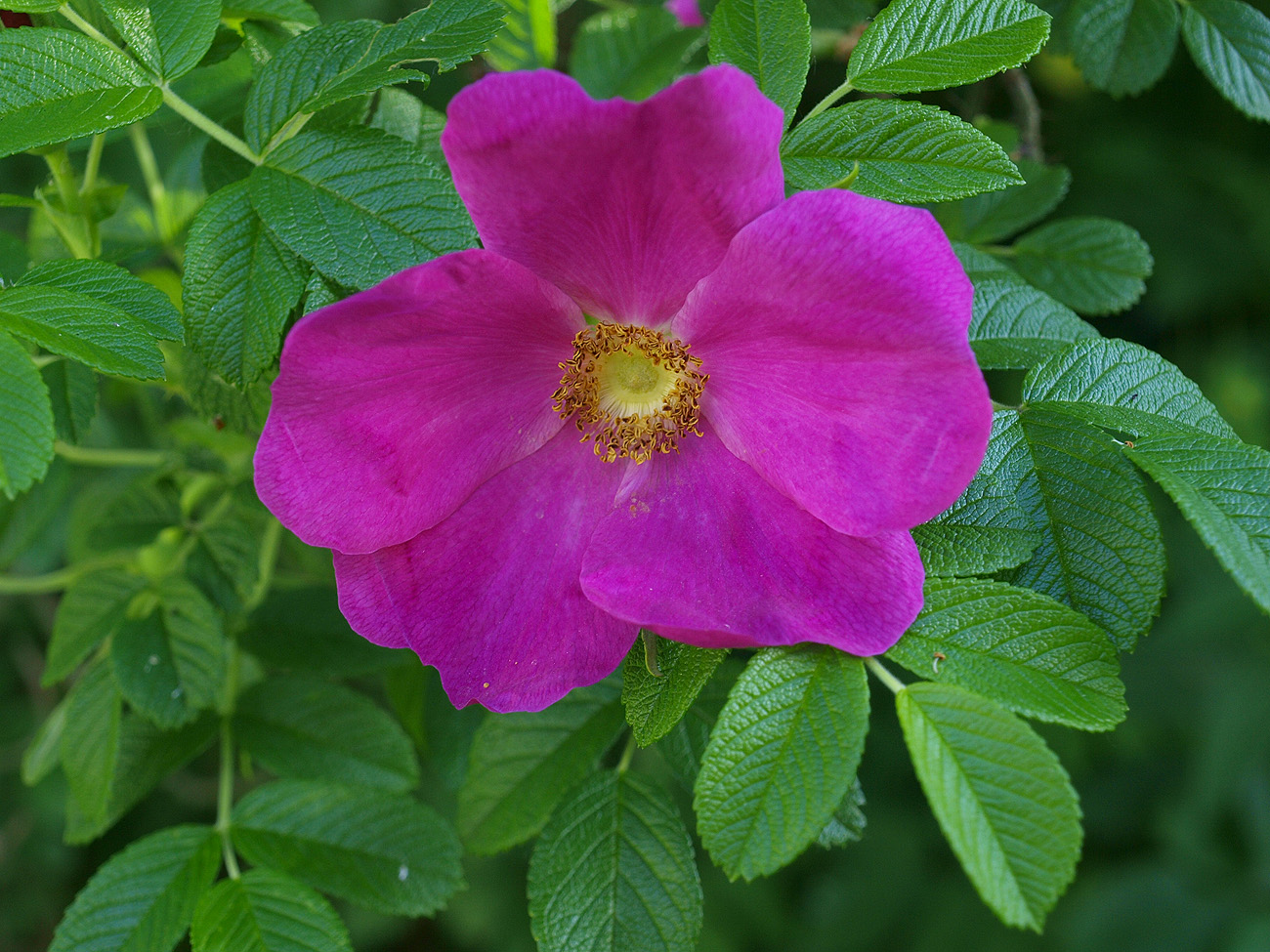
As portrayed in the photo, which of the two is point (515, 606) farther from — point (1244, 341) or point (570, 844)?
point (1244, 341)

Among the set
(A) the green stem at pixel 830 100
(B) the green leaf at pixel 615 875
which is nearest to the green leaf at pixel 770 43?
(A) the green stem at pixel 830 100

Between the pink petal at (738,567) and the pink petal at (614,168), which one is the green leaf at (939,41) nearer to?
the pink petal at (614,168)

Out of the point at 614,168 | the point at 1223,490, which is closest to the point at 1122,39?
the point at 1223,490

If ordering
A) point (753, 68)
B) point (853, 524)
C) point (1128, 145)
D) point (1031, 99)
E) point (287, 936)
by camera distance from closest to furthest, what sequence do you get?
point (853, 524) < point (753, 68) < point (287, 936) < point (1031, 99) < point (1128, 145)

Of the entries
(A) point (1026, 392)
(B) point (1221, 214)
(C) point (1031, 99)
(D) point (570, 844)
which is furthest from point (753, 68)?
(B) point (1221, 214)

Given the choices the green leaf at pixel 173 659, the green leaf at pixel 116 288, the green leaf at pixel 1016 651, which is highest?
the green leaf at pixel 116 288

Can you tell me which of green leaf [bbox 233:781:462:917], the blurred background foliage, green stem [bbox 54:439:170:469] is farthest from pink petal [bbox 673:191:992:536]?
the blurred background foliage

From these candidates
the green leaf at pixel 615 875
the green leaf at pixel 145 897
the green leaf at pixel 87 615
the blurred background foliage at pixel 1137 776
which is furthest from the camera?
the blurred background foliage at pixel 1137 776

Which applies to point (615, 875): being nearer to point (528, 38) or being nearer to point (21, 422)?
point (21, 422)
